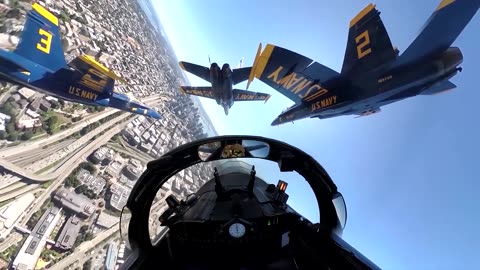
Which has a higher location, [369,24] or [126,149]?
[369,24]

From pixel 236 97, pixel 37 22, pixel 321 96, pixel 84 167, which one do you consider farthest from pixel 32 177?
pixel 321 96

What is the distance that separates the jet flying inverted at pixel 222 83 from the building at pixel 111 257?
18293 millimetres

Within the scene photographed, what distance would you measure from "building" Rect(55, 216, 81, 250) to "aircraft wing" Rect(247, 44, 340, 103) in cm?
2337

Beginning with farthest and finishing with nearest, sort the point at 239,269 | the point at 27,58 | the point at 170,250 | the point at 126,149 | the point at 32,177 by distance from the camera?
the point at 126,149 → the point at 32,177 → the point at 27,58 → the point at 170,250 → the point at 239,269

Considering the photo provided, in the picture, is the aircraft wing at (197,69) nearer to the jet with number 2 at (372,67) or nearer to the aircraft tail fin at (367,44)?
the jet with number 2 at (372,67)

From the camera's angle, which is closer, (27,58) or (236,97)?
(27,58)

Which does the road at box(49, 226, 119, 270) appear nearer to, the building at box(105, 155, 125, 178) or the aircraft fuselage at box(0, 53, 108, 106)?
the building at box(105, 155, 125, 178)

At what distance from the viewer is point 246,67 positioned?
1043 inches

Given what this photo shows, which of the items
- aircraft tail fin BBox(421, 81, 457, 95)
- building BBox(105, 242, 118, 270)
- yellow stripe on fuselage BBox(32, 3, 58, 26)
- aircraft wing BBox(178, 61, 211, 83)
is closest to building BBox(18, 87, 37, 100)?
yellow stripe on fuselage BBox(32, 3, 58, 26)

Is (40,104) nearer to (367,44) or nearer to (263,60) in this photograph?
(263,60)

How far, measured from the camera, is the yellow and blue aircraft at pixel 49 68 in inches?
582

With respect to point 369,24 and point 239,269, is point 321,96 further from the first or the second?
point 239,269

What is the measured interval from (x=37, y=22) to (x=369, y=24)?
18024 millimetres

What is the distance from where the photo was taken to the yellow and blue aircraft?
582 inches
